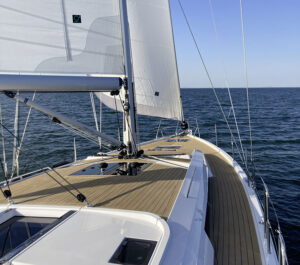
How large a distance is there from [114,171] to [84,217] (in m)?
2.20

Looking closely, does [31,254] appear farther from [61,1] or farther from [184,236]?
[61,1]

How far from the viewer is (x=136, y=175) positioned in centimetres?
487

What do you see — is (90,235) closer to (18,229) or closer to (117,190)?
(18,229)

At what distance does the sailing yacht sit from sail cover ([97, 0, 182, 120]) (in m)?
2.22

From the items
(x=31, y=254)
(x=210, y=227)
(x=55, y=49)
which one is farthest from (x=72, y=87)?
(x=210, y=227)

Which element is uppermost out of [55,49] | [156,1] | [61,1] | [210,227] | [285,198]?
[156,1]

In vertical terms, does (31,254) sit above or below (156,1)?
below

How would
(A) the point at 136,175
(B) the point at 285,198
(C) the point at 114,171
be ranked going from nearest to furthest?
(A) the point at 136,175 < (C) the point at 114,171 < (B) the point at 285,198

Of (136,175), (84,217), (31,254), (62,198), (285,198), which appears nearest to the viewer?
(31,254)

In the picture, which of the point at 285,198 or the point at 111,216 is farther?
the point at 285,198

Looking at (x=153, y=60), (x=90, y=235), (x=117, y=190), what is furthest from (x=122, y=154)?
(x=153, y=60)

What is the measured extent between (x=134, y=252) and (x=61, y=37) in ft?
12.3

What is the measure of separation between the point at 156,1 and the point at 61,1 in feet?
13.0

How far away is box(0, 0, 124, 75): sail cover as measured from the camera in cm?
422
